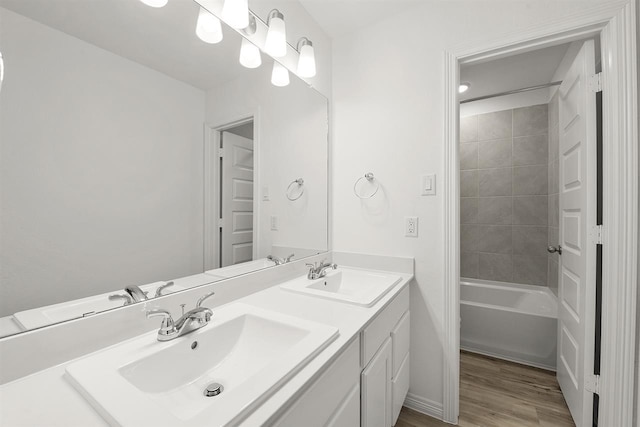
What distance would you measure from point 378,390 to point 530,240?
2.47m

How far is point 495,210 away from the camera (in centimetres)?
281

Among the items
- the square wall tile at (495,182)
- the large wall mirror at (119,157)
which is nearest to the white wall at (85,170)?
the large wall mirror at (119,157)

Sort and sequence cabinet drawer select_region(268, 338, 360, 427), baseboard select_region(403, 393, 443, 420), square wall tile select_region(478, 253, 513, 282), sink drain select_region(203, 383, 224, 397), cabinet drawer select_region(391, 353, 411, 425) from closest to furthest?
cabinet drawer select_region(268, 338, 360, 427), sink drain select_region(203, 383, 224, 397), cabinet drawer select_region(391, 353, 411, 425), baseboard select_region(403, 393, 443, 420), square wall tile select_region(478, 253, 513, 282)

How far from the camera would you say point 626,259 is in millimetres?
1160

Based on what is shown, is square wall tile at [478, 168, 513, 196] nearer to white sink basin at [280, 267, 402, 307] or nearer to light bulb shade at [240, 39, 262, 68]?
white sink basin at [280, 267, 402, 307]

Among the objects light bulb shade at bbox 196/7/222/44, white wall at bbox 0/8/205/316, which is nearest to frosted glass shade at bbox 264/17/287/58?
light bulb shade at bbox 196/7/222/44

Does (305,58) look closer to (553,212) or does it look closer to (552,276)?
(553,212)

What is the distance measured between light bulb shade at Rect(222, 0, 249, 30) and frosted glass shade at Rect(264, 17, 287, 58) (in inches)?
6.7

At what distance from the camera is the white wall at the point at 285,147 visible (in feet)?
3.98

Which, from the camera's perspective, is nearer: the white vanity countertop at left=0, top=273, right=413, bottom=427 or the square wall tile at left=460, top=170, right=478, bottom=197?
the white vanity countertop at left=0, top=273, right=413, bottom=427

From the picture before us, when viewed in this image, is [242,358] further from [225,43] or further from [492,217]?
[492,217]

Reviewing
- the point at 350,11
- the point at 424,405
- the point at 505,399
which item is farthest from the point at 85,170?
the point at 505,399

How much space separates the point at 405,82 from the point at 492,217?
197 cm

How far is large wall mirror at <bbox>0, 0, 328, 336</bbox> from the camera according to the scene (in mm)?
636
